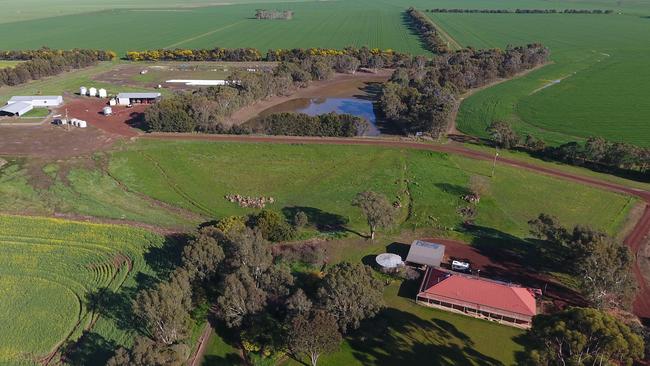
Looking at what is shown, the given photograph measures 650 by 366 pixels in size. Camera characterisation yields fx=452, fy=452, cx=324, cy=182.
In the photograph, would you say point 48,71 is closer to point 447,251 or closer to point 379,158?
point 379,158

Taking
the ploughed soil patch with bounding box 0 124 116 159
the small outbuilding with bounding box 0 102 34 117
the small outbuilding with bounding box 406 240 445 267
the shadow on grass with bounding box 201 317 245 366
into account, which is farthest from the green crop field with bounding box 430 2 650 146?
the small outbuilding with bounding box 0 102 34 117

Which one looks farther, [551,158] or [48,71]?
[48,71]

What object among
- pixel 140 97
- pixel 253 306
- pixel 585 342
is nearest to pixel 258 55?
pixel 140 97

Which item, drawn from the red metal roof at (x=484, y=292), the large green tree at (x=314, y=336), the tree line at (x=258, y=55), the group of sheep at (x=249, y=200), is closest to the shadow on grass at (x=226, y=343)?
the large green tree at (x=314, y=336)

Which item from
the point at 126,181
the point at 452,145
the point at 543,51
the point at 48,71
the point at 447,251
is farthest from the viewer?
the point at 543,51

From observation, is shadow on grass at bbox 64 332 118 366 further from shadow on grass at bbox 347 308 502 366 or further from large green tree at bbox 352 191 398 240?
large green tree at bbox 352 191 398 240

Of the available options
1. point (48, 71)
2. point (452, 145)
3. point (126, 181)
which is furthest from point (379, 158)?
point (48, 71)

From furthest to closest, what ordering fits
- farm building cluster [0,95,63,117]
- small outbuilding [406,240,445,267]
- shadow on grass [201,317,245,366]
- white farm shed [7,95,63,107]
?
1. white farm shed [7,95,63,107]
2. farm building cluster [0,95,63,117]
3. small outbuilding [406,240,445,267]
4. shadow on grass [201,317,245,366]
